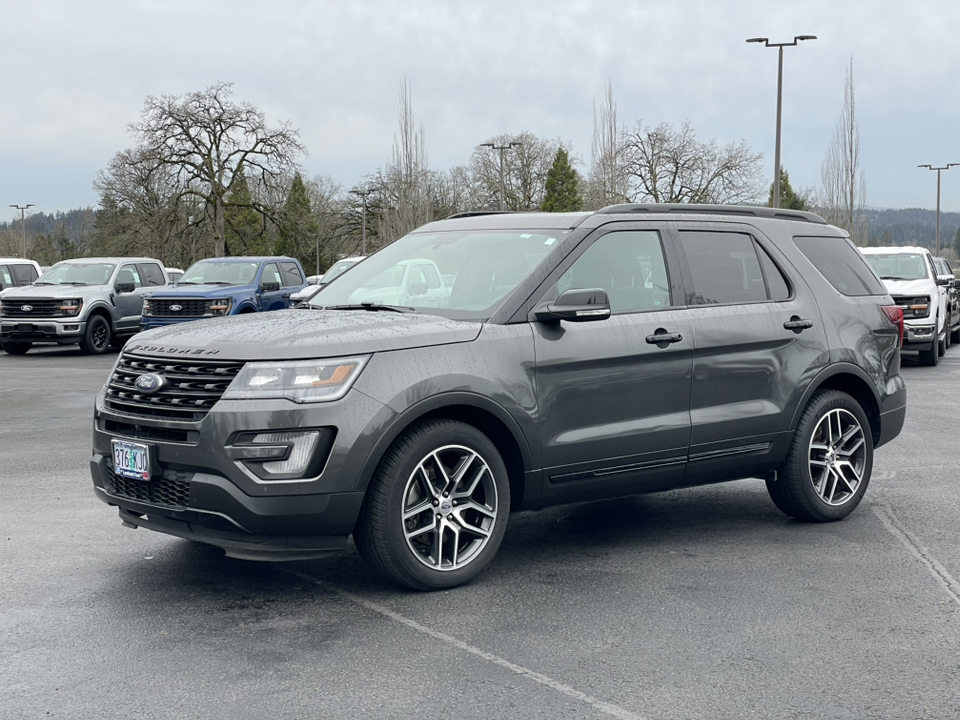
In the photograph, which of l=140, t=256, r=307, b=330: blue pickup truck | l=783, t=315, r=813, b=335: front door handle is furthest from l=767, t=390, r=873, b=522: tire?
l=140, t=256, r=307, b=330: blue pickup truck

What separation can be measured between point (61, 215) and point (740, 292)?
148 meters

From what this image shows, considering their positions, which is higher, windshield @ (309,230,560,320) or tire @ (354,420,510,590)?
windshield @ (309,230,560,320)

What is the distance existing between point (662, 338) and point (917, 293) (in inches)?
542

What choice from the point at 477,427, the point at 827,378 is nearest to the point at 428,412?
the point at 477,427

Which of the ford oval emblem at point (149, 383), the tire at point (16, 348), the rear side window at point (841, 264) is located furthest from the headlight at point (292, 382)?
the tire at point (16, 348)

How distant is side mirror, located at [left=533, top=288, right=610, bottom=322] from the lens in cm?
534

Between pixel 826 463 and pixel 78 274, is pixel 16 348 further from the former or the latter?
pixel 826 463

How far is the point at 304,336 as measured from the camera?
16.4 ft

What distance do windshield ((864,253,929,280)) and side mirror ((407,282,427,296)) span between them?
15.3 metres

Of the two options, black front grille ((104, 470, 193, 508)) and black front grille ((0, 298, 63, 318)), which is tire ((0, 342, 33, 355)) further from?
black front grille ((104, 470, 193, 508))

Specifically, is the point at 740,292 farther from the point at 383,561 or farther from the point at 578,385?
the point at 383,561

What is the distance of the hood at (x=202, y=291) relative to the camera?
20531mm

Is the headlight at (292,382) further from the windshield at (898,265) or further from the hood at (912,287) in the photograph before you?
the windshield at (898,265)

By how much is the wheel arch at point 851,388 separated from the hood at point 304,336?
2.29 meters
